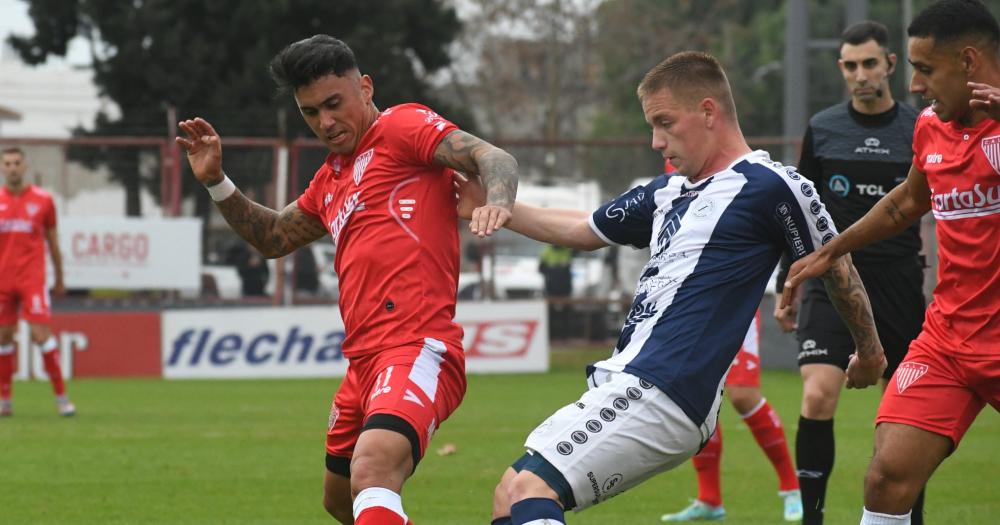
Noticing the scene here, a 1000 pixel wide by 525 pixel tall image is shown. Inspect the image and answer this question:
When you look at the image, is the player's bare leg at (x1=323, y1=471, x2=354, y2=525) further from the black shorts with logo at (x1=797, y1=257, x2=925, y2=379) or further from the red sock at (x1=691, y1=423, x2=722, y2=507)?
the red sock at (x1=691, y1=423, x2=722, y2=507)

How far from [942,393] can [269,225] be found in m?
2.82

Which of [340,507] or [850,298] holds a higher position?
[850,298]

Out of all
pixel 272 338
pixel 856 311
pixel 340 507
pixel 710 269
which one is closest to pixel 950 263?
pixel 856 311

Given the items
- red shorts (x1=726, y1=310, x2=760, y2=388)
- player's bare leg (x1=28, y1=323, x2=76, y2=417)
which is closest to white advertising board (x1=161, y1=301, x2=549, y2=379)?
player's bare leg (x1=28, y1=323, x2=76, y2=417)

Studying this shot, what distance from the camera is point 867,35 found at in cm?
745

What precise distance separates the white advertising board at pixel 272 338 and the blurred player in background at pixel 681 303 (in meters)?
14.6

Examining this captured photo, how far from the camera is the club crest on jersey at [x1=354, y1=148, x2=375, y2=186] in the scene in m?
5.69

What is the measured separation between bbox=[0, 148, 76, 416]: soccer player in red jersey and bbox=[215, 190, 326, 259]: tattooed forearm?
8574mm

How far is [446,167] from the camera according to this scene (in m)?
5.64

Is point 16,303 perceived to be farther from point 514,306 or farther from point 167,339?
point 514,306

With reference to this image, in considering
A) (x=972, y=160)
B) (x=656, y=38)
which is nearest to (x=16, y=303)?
(x=972, y=160)

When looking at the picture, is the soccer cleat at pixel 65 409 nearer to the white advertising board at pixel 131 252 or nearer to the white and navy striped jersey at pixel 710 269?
the white advertising board at pixel 131 252

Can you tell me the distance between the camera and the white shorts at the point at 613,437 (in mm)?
4406

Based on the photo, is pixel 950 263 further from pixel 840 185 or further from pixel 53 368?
pixel 53 368
